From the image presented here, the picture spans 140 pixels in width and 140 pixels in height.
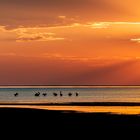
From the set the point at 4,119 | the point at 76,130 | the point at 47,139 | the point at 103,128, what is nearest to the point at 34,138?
the point at 47,139

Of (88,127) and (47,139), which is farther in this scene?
(88,127)

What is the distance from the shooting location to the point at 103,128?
31312 mm

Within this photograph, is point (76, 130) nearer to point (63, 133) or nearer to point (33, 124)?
point (63, 133)

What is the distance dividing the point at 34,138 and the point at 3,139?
1719 mm

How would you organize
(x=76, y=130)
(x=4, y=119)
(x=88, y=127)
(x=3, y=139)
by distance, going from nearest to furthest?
(x=3, y=139) → (x=76, y=130) → (x=88, y=127) → (x=4, y=119)

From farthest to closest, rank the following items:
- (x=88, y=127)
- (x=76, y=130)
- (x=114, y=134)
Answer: (x=88, y=127) → (x=76, y=130) → (x=114, y=134)

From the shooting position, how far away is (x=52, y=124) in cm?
3341

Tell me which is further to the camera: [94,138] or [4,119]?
[4,119]

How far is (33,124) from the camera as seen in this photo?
32.7 meters

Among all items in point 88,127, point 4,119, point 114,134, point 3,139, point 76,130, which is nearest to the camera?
point 3,139

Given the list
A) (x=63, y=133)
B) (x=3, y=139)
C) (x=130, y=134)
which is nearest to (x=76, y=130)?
(x=63, y=133)

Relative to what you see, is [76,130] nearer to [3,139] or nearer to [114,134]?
[114,134]

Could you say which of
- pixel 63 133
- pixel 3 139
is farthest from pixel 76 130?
pixel 3 139

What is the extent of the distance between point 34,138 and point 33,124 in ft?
23.5
